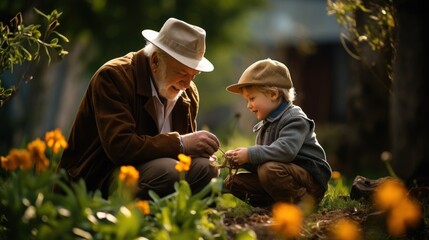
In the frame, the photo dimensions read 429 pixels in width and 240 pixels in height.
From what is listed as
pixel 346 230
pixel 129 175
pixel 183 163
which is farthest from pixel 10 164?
pixel 346 230

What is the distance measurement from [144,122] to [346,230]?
2.04 metres

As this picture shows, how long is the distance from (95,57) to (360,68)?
750 centimetres

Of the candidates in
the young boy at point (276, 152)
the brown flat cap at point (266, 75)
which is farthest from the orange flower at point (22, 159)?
the brown flat cap at point (266, 75)

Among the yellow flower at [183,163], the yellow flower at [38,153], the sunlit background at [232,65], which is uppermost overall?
the yellow flower at [38,153]

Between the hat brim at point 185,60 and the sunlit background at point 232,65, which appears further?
the sunlit background at point 232,65

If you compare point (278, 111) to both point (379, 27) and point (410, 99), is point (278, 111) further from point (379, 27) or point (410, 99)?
point (410, 99)

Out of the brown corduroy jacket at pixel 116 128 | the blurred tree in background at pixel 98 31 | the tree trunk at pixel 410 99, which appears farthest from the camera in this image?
the blurred tree in background at pixel 98 31

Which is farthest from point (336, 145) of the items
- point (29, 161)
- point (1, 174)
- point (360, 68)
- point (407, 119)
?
point (29, 161)

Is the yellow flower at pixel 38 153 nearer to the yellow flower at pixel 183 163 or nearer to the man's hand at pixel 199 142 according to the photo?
the yellow flower at pixel 183 163

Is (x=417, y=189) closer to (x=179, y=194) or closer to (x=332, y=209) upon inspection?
(x=332, y=209)

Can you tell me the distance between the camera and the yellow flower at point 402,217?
4348 millimetres

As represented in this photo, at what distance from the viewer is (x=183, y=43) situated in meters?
5.48

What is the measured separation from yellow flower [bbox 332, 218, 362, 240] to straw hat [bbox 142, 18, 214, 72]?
129 centimetres

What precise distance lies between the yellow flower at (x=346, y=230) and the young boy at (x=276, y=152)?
0.37 metres
